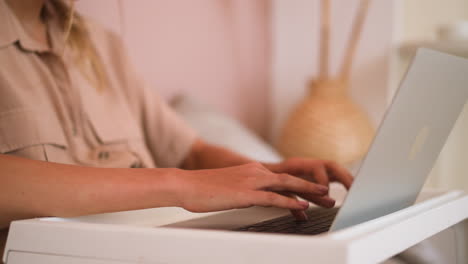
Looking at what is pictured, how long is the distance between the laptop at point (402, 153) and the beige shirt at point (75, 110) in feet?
0.96

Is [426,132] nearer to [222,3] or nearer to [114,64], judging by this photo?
[114,64]

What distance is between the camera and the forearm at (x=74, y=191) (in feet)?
1.90

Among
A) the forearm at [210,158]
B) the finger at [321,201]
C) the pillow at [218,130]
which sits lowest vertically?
the pillow at [218,130]

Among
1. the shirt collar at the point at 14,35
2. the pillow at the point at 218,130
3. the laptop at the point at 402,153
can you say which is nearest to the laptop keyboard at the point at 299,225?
the laptop at the point at 402,153

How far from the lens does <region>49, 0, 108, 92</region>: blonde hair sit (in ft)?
3.03

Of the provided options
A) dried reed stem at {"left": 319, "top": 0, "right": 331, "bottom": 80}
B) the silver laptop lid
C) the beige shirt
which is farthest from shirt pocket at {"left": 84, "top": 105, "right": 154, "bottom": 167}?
dried reed stem at {"left": 319, "top": 0, "right": 331, "bottom": 80}

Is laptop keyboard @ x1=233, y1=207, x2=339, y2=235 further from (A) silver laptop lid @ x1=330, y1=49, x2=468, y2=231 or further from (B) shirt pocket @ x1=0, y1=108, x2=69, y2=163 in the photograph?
(B) shirt pocket @ x1=0, y1=108, x2=69, y2=163

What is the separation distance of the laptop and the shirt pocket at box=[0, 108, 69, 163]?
0.89ft

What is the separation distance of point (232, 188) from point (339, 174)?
0.32 meters

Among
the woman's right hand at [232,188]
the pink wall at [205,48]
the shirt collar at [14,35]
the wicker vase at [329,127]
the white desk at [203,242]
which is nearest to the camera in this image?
the white desk at [203,242]

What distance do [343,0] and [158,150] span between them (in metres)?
0.93

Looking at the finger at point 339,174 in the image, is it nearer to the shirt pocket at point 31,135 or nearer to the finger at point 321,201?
the finger at point 321,201

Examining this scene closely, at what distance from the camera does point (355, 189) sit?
51 centimetres

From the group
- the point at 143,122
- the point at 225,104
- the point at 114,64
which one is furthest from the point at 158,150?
the point at 225,104
